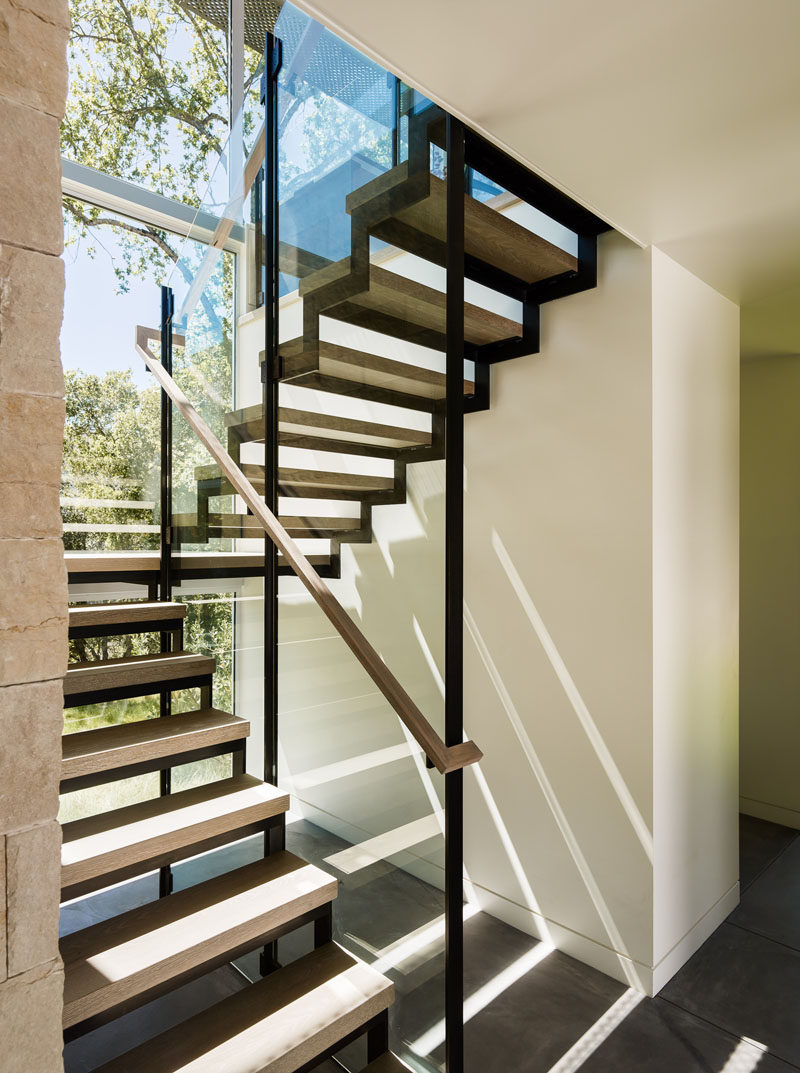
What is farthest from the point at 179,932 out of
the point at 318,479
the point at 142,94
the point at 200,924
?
the point at 142,94

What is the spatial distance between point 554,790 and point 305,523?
145cm

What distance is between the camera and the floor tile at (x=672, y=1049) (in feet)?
6.31

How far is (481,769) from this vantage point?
2.82 meters

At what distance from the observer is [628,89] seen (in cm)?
143

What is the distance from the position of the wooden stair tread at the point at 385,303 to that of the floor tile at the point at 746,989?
2.32 meters

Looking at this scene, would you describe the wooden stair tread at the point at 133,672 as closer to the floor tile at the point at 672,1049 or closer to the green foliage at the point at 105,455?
the green foliage at the point at 105,455

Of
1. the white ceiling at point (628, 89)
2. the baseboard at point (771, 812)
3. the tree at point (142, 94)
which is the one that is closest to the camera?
the white ceiling at point (628, 89)

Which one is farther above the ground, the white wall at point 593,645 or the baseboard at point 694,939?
the white wall at point 593,645

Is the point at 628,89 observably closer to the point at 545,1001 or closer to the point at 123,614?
the point at 123,614

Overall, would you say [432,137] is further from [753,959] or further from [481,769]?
[753,959]

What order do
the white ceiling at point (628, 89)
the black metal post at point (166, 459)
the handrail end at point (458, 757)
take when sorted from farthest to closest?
the black metal post at point (166, 459) < the handrail end at point (458, 757) < the white ceiling at point (628, 89)

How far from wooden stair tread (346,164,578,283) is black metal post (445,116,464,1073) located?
6cm

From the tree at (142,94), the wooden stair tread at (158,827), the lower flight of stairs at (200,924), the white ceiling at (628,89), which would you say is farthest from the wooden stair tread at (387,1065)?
the tree at (142,94)

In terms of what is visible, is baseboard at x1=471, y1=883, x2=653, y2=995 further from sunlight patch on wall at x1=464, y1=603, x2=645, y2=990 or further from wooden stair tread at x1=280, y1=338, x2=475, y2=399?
wooden stair tread at x1=280, y1=338, x2=475, y2=399
